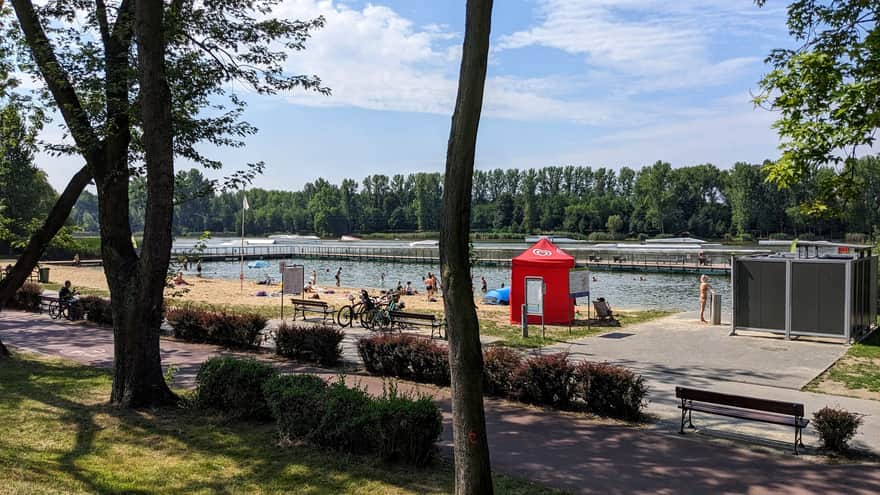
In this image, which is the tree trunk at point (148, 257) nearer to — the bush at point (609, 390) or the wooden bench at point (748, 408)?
the bush at point (609, 390)

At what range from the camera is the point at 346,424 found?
7121 millimetres

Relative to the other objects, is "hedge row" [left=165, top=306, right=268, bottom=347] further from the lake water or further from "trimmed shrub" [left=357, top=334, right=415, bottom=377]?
the lake water

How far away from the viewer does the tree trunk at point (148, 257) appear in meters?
8.96

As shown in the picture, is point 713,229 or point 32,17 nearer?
point 32,17

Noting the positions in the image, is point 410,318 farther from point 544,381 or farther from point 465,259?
point 465,259

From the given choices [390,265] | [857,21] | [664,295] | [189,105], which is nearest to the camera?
[857,21]

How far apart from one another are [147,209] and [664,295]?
35922mm

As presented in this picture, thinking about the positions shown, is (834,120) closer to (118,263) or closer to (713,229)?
(118,263)

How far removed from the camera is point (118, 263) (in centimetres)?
963

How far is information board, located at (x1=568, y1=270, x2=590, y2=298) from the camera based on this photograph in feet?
63.5

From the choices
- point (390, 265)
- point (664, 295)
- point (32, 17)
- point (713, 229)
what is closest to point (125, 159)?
point (32, 17)

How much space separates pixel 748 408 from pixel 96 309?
18.2m

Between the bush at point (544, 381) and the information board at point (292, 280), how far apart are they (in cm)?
1095

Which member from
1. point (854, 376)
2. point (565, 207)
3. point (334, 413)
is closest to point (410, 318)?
point (854, 376)
